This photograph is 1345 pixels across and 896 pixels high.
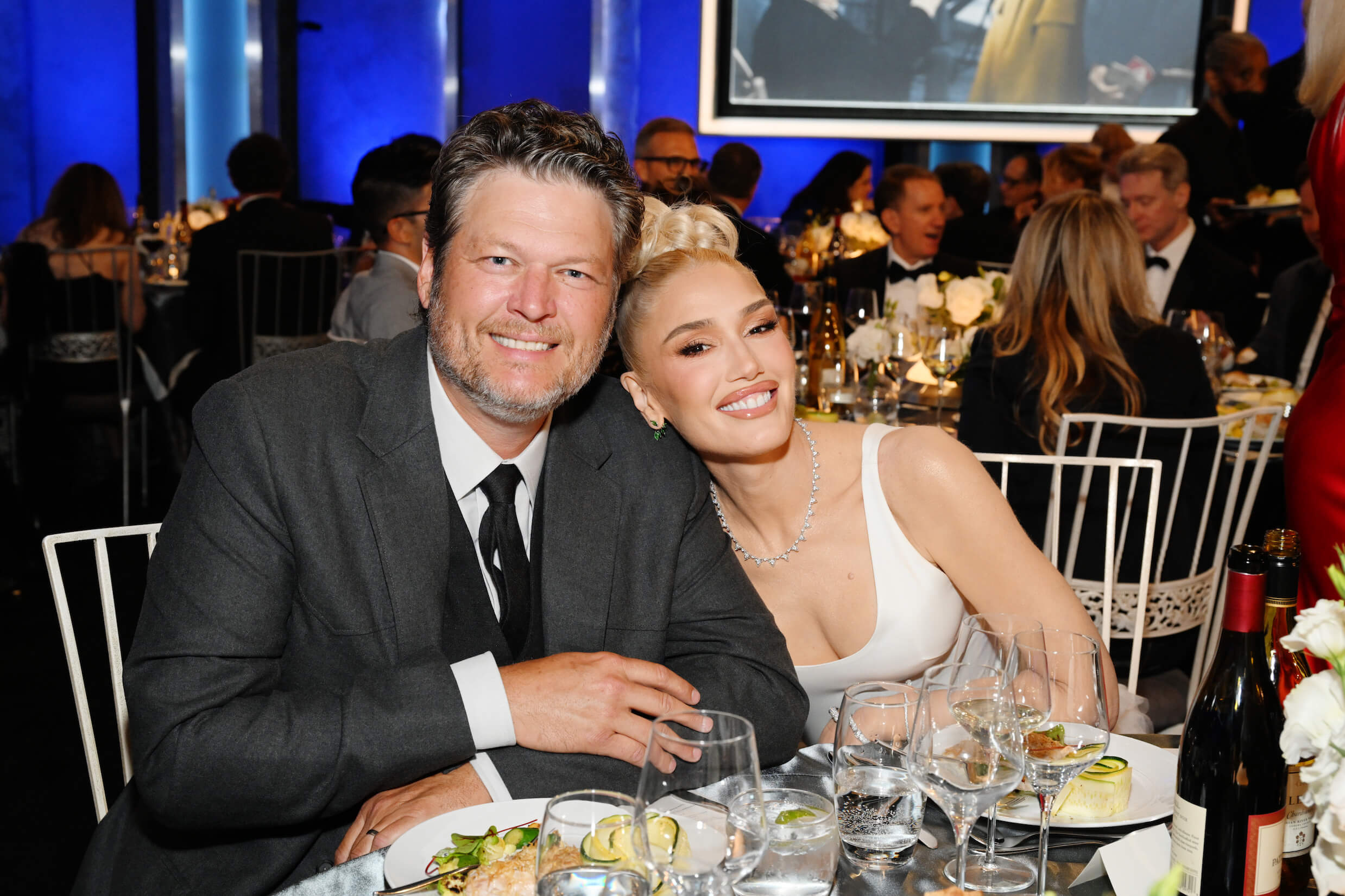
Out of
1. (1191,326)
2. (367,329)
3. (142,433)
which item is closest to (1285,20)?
(1191,326)

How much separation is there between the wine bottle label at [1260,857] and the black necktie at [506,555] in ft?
3.43

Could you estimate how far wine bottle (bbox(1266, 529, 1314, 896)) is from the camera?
1.04 meters

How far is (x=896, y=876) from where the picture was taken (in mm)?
1142

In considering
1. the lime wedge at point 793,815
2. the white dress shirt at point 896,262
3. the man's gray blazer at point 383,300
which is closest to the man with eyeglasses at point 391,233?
the man's gray blazer at point 383,300

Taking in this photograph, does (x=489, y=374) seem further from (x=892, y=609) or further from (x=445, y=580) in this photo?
(x=892, y=609)

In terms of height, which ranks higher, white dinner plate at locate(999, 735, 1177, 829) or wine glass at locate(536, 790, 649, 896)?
wine glass at locate(536, 790, 649, 896)

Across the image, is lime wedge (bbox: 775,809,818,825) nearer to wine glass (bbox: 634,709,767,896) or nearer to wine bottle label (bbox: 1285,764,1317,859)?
wine glass (bbox: 634,709,767,896)

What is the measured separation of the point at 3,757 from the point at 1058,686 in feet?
11.0

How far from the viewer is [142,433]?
20.0 ft

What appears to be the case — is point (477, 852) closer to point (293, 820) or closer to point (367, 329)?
point (293, 820)

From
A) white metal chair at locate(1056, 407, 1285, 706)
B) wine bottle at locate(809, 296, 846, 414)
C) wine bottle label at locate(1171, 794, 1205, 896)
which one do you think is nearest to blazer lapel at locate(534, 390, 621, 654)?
wine bottle label at locate(1171, 794, 1205, 896)

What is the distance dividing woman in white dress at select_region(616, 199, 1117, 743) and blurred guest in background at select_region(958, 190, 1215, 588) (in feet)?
4.04

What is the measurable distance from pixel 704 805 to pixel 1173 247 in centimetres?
527

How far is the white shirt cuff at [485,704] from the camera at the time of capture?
1483 millimetres
